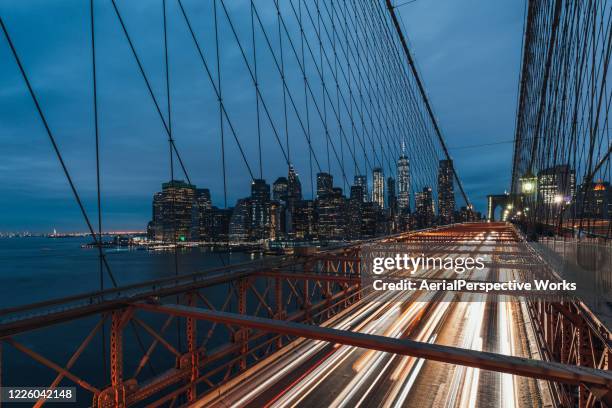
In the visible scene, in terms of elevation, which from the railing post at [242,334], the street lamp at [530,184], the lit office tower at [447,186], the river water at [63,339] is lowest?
the river water at [63,339]

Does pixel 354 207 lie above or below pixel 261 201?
below

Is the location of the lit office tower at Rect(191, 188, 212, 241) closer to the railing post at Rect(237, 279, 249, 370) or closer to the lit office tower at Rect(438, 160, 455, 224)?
the railing post at Rect(237, 279, 249, 370)

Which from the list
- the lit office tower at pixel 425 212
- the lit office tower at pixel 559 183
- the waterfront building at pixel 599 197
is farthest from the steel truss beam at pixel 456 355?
the lit office tower at pixel 425 212

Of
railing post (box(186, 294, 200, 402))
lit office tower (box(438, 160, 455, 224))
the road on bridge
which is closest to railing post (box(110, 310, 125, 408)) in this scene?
railing post (box(186, 294, 200, 402))

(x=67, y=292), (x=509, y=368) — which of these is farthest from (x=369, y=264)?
(x=67, y=292)

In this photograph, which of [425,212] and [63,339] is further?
[425,212]

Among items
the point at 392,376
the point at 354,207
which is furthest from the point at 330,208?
the point at 392,376

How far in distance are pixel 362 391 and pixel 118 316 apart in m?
4.75

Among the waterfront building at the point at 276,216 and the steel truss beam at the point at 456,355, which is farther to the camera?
the waterfront building at the point at 276,216

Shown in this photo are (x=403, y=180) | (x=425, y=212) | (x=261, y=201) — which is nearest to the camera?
(x=261, y=201)

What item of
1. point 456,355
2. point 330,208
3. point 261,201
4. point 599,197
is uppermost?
point 261,201

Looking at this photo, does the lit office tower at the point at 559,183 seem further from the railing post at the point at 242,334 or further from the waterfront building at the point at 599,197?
the railing post at the point at 242,334

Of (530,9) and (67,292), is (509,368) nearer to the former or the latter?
(530,9)

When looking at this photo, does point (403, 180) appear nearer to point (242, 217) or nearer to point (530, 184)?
point (242, 217)
